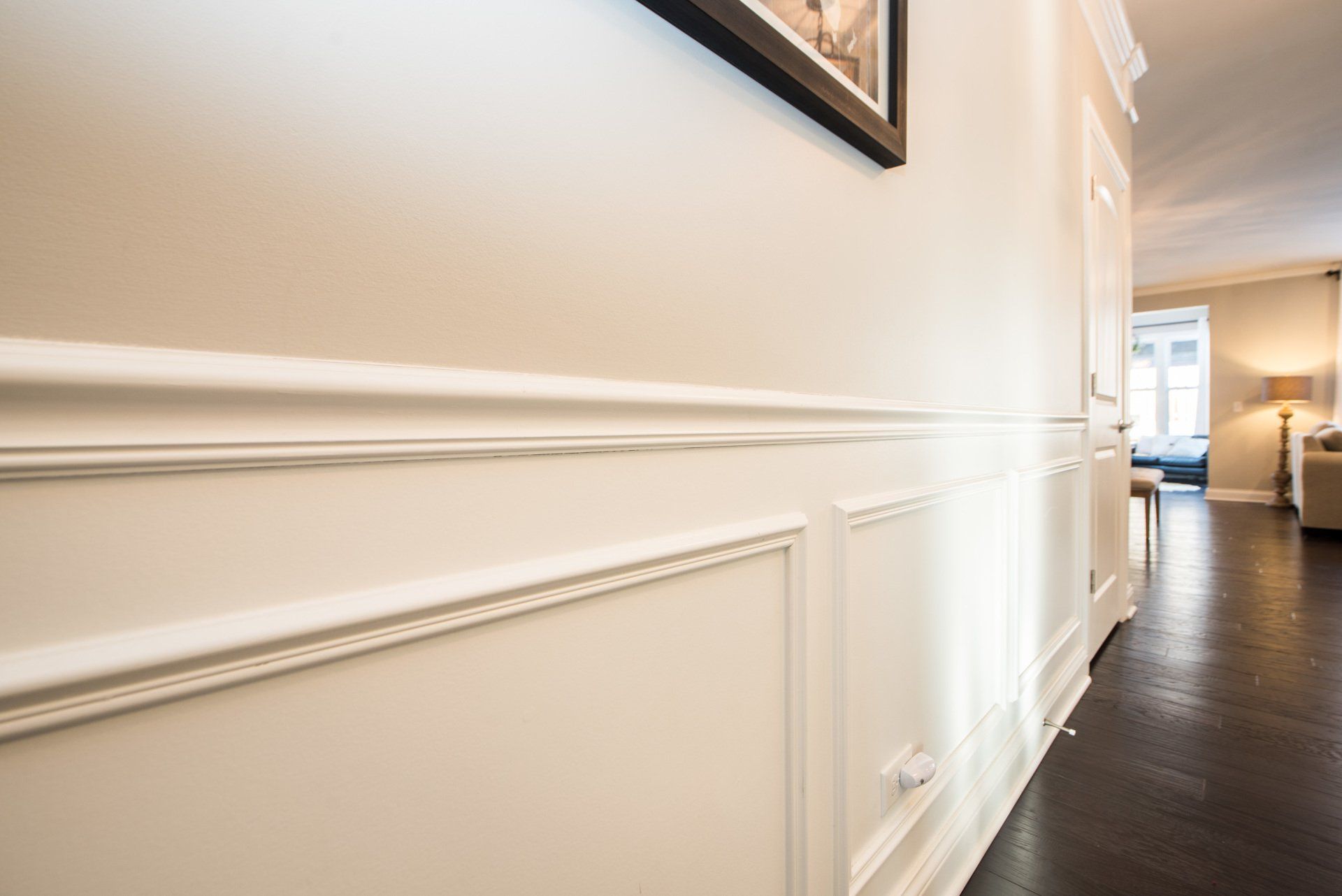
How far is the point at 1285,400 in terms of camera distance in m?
6.26

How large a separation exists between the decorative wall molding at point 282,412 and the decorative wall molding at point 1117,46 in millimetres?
2512

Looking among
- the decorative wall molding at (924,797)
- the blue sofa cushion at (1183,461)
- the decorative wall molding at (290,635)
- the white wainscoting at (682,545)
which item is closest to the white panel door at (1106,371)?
the white wainscoting at (682,545)

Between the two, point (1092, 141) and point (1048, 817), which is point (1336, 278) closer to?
point (1092, 141)

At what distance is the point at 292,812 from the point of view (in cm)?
40

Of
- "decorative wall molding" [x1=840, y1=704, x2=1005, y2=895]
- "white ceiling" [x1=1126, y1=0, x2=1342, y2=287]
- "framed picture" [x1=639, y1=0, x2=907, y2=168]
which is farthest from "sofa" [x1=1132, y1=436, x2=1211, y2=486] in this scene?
"framed picture" [x1=639, y1=0, x2=907, y2=168]

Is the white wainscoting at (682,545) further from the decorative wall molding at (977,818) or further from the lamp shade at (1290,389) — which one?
the lamp shade at (1290,389)

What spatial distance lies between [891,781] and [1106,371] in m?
2.22

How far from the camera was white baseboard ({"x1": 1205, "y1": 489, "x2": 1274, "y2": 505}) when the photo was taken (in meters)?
6.52

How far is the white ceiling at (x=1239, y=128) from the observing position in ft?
8.25

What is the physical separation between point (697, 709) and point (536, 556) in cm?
29

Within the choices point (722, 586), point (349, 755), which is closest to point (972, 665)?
point (722, 586)

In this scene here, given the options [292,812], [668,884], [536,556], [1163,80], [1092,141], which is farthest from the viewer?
[1163,80]

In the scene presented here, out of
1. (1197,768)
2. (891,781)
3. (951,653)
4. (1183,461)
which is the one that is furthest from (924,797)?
(1183,461)

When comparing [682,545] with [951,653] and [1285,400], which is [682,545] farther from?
[1285,400]
